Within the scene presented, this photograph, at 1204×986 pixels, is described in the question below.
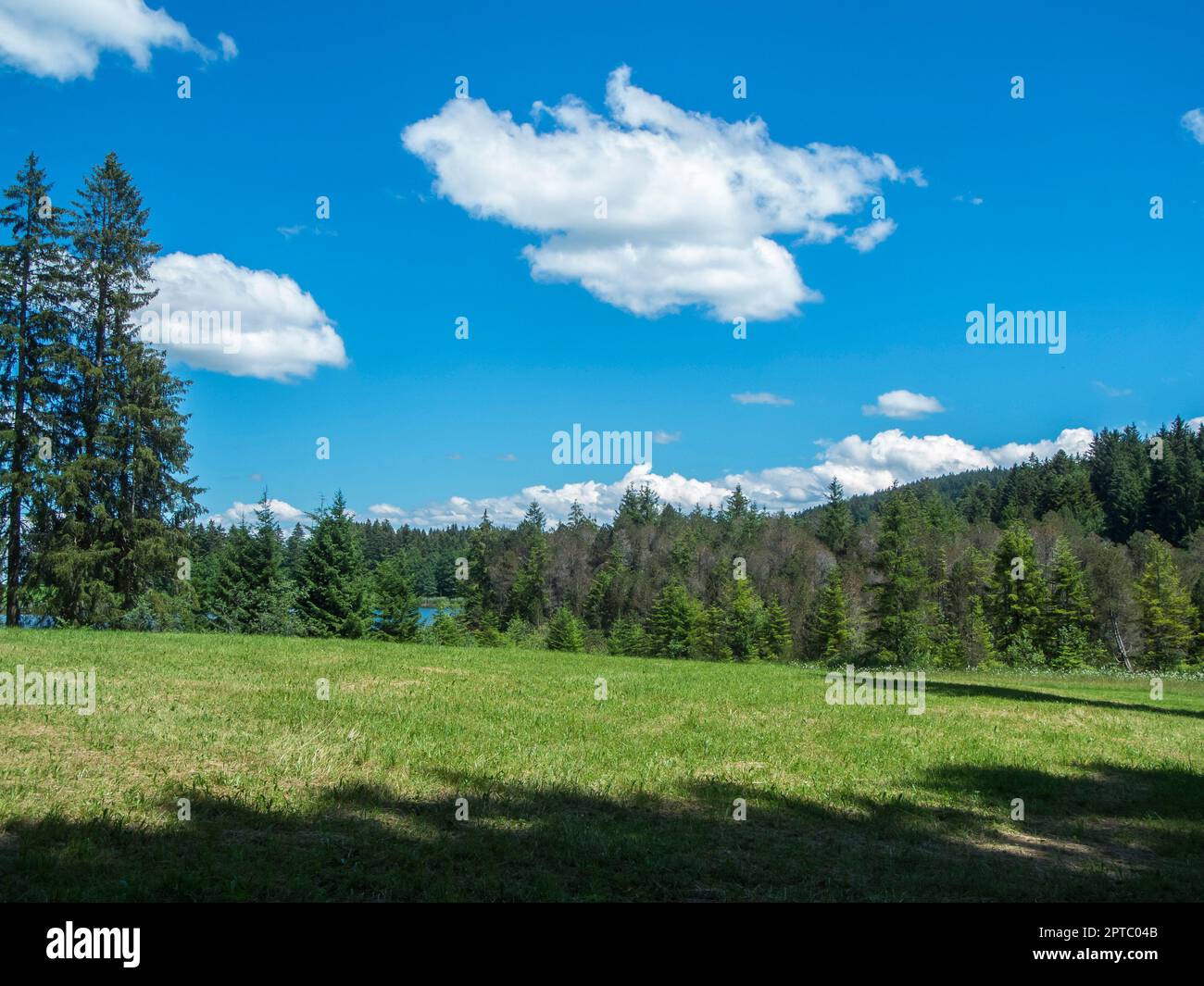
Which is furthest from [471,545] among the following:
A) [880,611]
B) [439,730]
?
[439,730]

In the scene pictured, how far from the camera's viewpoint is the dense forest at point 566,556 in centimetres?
3394

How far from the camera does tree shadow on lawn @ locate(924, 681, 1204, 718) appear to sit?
21.2 m

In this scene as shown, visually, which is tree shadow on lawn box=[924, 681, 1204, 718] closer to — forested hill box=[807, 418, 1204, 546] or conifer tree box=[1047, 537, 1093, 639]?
Result: conifer tree box=[1047, 537, 1093, 639]

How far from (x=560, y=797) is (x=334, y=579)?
4389cm

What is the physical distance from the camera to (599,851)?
24.6 feet

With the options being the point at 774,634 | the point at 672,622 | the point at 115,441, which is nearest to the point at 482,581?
the point at 672,622

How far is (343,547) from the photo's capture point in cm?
5047

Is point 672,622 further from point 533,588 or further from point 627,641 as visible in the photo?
point 533,588

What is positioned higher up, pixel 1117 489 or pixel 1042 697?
pixel 1117 489

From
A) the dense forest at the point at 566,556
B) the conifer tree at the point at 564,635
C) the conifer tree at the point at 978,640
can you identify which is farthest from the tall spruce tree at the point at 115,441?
the conifer tree at the point at 978,640

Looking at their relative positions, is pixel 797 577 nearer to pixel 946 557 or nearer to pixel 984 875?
pixel 946 557

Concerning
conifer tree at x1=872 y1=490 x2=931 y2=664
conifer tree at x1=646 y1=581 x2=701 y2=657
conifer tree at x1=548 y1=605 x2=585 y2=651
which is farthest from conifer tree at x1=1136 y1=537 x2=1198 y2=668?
conifer tree at x1=548 y1=605 x2=585 y2=651

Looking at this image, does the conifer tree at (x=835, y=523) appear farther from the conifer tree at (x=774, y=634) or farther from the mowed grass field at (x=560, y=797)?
the mowed grass field at (x=560, y=797)

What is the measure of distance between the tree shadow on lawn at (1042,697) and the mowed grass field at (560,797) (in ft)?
11.8
